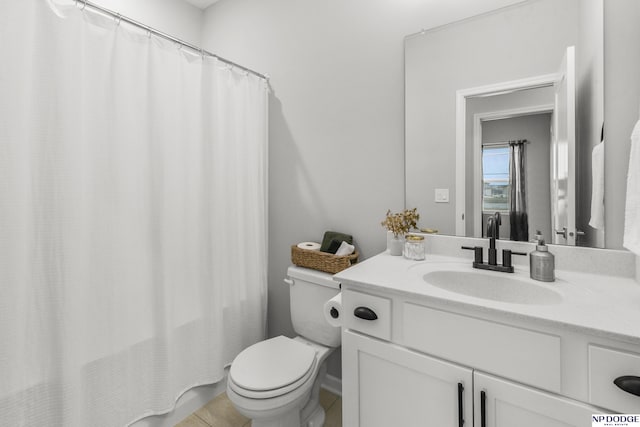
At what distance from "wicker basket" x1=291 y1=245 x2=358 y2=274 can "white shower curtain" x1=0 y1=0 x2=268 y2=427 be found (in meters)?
0.39

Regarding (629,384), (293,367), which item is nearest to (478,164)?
(629,384)

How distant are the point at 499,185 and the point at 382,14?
1083 millimetres

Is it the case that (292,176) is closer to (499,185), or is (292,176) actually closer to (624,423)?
(499,185)

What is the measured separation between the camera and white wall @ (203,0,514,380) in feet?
5.29

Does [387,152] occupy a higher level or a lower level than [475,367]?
higher

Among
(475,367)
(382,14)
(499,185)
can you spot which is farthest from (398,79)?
(475,367)

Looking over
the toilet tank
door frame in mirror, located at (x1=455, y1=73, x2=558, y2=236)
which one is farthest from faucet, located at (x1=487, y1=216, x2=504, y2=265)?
the toilet tank

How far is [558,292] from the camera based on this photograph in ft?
3.30

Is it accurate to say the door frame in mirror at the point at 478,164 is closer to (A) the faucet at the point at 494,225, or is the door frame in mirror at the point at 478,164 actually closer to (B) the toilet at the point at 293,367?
(A) the faucet at the point at 494,225

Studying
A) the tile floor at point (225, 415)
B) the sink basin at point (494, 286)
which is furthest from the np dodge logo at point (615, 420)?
the tile floor at point (225, 415)

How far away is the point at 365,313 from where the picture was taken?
1.10 m

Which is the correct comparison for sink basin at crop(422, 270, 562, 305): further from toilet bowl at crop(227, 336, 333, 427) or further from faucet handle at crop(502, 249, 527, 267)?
toilet bowl at crop(227, 336, 333, 427)

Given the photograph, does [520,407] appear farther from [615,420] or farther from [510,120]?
[510,120]

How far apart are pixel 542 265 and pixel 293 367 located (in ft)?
3.62
